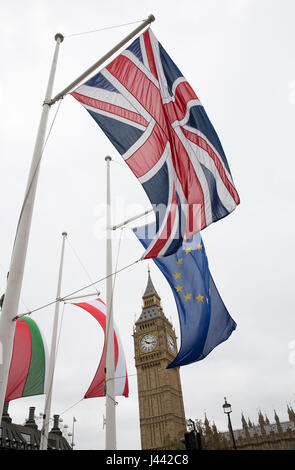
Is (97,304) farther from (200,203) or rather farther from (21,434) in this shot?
(21,434)

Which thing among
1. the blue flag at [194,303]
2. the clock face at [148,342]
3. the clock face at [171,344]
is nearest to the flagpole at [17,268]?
the blue flag at [194,303]

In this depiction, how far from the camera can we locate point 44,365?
43.8 ft

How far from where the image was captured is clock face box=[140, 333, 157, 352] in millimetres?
86875

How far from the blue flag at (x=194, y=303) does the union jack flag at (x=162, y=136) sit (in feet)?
11.0

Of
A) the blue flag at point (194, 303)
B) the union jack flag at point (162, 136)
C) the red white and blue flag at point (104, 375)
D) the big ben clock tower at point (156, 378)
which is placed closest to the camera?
the union jack flag at point (162, 136)

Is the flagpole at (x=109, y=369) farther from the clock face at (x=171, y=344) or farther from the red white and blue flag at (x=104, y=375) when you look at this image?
the clock face at (x=171, y=344)

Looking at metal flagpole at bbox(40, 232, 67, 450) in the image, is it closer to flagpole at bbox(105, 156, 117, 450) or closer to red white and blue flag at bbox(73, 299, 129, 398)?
red white and blue flag at bbox(73, 299, 129, 398)

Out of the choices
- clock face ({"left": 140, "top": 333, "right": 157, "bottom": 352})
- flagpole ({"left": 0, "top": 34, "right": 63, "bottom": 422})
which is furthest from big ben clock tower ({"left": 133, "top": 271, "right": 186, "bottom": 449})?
flagpole ({"left": 0, "top": 34, "right": 63, "bottom": 422})

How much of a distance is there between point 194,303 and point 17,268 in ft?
18.7

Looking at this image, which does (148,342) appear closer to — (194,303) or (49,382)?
(49,382)

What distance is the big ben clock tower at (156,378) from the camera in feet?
258

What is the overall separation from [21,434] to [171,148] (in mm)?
57270
